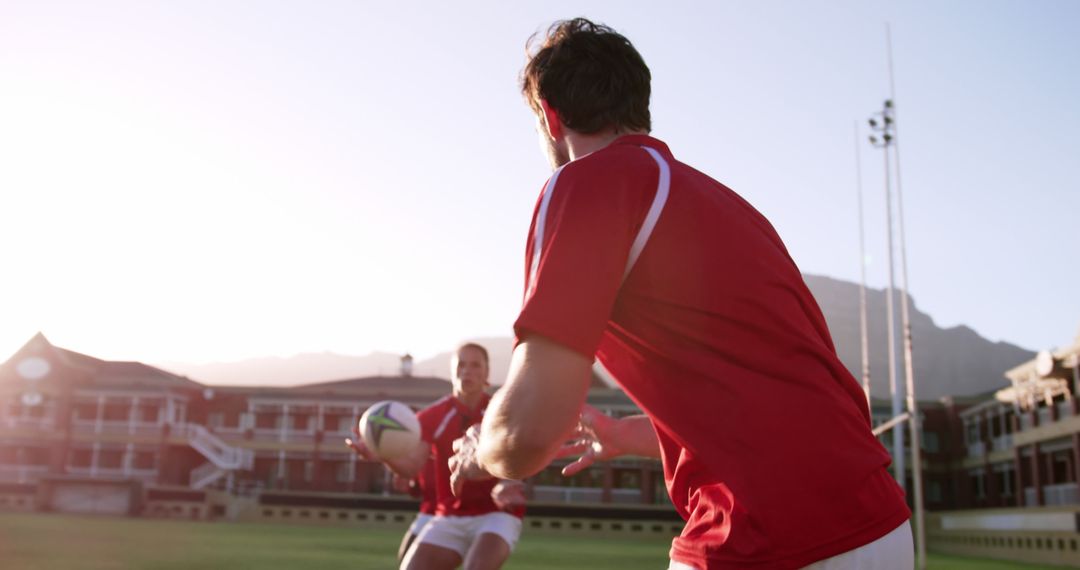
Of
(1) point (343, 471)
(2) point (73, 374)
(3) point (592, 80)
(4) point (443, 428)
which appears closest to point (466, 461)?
(3) point (592, 80)

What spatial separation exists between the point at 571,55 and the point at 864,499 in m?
1.23

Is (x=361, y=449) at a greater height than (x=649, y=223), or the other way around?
(x=649, y=223)

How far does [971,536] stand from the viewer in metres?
38.6

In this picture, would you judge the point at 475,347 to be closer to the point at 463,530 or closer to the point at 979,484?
A: the point at 463,530

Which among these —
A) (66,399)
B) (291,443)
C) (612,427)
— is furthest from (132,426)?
(612,427)

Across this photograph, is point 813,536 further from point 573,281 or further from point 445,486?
point 445,486

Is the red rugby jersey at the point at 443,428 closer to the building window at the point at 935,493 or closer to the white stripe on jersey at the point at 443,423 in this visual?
the white stripe on jersey at the point at 443,423

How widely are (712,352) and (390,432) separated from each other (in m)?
6.24

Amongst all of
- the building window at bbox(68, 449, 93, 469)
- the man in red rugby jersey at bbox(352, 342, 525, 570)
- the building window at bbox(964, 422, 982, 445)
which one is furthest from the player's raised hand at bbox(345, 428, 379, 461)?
the building window at bbox(68, 449, 93, 469)

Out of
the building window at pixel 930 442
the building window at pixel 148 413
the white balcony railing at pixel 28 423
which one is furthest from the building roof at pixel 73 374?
the building window at pixel 930 442

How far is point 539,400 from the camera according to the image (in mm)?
2027

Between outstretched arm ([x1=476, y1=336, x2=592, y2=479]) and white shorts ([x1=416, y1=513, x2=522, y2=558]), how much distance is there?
584 cm

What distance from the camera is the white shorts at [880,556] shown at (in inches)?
83.5

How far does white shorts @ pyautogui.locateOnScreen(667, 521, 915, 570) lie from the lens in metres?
Result: 2.12
